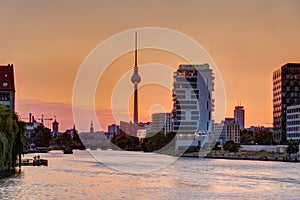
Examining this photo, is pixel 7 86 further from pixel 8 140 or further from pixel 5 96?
pixel 8 140

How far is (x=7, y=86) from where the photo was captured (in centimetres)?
19175

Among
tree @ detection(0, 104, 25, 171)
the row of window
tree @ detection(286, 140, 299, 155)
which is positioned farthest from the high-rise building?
tree @ detection(0, 104, 25, 171)

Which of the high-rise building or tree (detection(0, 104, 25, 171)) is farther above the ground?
the high-rise building

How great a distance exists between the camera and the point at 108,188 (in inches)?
3061

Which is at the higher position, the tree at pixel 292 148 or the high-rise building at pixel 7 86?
the high-rise building at pixel 7 86

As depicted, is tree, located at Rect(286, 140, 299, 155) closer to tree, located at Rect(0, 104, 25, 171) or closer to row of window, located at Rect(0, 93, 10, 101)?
row of window, located at Rect(0, 93, 10, 101)

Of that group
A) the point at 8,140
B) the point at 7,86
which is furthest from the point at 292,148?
the point at 8,140

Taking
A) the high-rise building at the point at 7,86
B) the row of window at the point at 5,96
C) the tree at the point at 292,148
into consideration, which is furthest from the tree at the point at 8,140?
the tree at the point at 292,148

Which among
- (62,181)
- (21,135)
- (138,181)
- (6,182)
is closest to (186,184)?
→ (138,181)

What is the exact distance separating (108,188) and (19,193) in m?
12.8

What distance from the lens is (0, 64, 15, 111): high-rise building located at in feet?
623

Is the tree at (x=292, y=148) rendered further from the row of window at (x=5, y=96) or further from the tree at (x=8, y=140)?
the tree at (x=8, y=140)

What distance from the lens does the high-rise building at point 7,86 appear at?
623 ft

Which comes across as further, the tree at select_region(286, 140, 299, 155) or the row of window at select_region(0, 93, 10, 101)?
the tree at select_region(286, 140, 299, 155)
